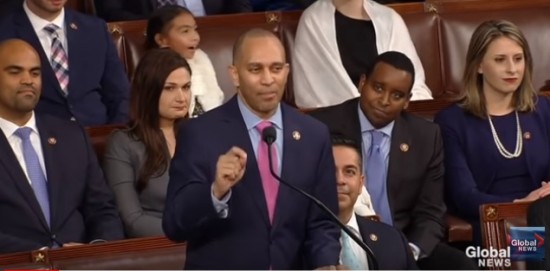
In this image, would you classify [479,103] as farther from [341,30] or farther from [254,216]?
[254,216]

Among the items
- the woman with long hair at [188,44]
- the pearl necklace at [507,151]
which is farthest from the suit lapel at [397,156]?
the woman with long hair at [188,44]

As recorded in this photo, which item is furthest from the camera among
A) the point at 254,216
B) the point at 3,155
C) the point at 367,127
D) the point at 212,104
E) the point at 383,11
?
the point at 383,11

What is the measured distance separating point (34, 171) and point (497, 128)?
1.59 metres

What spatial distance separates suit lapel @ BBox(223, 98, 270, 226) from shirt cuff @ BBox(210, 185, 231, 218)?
0.11 metres

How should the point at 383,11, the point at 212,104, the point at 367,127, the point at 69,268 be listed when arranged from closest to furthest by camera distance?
the point at 69,268
the point at 367,127
the point at 212,104
the point at 383,11

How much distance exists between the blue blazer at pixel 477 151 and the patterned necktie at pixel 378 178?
0.90 feet

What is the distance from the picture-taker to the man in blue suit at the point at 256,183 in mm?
3758

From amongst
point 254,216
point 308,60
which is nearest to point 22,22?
point 308,60

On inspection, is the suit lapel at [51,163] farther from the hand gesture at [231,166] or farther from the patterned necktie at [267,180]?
the hand gesture at [231,166]

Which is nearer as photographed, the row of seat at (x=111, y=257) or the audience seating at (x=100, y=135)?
the row of seat at (x=111, y=257)

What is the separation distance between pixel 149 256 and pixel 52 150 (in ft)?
2.25

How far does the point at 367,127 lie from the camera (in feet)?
16.4

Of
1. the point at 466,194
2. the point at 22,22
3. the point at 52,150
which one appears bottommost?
the point at 466,194

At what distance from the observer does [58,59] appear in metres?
5.32
